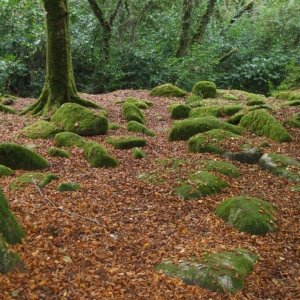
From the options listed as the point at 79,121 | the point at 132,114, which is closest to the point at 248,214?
the point at 79,121

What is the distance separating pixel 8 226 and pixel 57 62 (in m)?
8.12

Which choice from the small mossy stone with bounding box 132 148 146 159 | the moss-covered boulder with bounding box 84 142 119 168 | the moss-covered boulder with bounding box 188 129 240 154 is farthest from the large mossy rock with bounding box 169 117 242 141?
the moss-covered boulder with bounding box 84 142 119 168

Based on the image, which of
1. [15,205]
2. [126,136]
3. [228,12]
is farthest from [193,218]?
[228,12]

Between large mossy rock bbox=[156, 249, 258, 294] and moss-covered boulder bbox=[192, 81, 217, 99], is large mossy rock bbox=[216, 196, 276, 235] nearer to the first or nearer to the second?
large mossy rock bbox=[156, 249, 258, 294]

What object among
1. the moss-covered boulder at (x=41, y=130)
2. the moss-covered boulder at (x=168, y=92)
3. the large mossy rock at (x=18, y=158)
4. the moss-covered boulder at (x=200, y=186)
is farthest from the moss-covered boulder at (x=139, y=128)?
the moss-covered boulder at (x=168, y=92)

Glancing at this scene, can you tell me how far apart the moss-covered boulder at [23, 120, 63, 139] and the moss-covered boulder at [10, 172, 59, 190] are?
2795mm

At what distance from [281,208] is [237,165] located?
1.90 m

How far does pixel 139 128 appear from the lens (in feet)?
38.0

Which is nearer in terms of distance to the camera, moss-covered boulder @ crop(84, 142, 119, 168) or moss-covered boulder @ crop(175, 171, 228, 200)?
moss-covered boulder @ crop(175, 171, 228, 200)

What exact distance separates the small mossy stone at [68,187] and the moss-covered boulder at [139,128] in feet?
14.0

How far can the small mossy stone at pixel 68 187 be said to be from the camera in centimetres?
724

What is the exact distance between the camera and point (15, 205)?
20.3 feet

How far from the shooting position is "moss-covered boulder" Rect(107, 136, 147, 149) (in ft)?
32.8

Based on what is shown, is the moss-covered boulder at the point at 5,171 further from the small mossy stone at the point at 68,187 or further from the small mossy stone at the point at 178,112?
the small mossy stone at the point at 178,112
